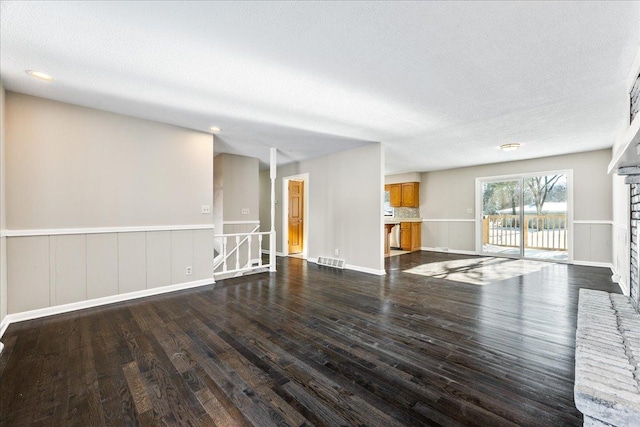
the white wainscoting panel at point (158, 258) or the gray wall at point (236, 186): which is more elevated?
the gray wall at point (236, 186)

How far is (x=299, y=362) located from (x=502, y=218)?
7.05m

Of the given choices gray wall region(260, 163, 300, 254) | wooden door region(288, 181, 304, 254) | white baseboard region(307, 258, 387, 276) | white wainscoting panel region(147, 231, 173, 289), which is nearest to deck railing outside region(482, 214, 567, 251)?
white baseboard region(307, 258, 387, 276)

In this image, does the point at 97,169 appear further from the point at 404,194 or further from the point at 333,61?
the point at 404,194

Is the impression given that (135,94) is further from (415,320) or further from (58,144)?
(415,320)

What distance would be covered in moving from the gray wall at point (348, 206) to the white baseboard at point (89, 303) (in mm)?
2699

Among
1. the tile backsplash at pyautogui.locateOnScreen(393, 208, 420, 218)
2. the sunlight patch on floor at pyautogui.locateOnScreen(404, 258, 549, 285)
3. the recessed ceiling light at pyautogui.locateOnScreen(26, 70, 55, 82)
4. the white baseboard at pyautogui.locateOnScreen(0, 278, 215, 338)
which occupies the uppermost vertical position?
the recessed ceiling light at pyautogui.locateOnScreen(26, 70, 55, 82)

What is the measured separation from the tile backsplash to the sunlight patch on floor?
7.96ft

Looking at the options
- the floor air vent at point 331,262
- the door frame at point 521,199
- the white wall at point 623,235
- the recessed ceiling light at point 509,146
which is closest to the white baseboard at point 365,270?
the floor air vent at point 331,262

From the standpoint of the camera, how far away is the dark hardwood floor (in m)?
1.52

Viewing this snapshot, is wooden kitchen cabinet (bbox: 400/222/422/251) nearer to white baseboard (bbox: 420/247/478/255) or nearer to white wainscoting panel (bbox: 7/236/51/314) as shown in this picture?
white baseboard (bbox: 420/247/478/255)

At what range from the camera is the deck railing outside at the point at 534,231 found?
6.51m

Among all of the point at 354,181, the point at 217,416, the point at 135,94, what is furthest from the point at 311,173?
the point at 217,416

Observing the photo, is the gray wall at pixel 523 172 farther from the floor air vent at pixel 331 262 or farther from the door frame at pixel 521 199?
the floor air vent at pixel 331 262

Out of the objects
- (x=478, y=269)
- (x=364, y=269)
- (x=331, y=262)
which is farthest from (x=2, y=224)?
(x=478, y=269)
